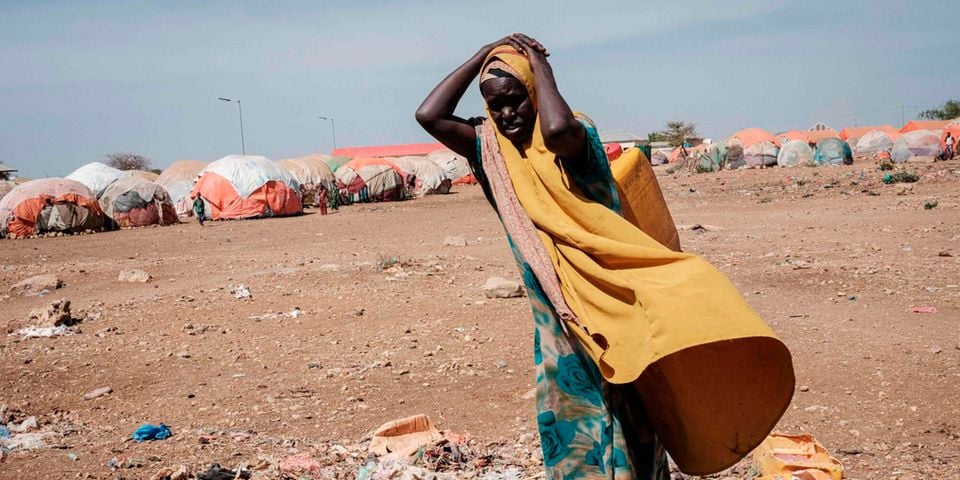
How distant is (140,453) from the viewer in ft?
13.8

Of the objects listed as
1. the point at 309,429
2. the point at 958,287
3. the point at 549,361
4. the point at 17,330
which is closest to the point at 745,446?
the point at 549,361

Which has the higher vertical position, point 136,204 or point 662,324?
point 662,324

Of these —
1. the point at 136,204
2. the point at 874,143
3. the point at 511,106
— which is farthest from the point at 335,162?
the point at 511,106

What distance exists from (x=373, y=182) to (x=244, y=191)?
560 cm

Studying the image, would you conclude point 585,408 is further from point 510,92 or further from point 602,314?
point 510,92

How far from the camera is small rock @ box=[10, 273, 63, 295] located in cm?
1017

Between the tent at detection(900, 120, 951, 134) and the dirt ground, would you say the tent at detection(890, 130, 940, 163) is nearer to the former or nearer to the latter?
the tent at detection(900, 120, 951, 134)

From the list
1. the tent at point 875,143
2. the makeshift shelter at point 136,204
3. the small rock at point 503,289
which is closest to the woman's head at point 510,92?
the small rock at point 503,289

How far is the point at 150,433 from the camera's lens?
452cm

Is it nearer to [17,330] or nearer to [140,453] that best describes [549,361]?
[140,453]

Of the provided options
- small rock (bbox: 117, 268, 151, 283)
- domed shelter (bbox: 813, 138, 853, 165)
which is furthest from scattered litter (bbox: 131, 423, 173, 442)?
domed shelter (bbox: 813, 138, 853, 165)

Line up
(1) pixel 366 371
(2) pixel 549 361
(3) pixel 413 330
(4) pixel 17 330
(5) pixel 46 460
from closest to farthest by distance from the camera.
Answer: (2) pixel 549 361 < (5) pixel 46 460 < (1) pixel 366 371 < (3) pixel 413 330 < (4) pixel 17 330

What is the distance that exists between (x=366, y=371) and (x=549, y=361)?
11.7 feet

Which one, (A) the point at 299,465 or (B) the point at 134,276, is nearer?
(A) the point at 299,465
